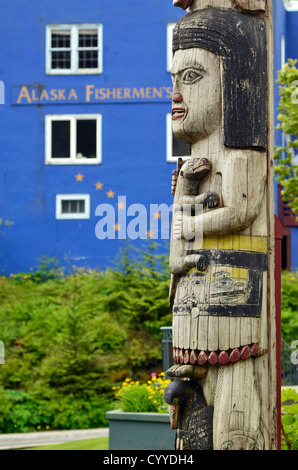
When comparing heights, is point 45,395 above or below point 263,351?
below

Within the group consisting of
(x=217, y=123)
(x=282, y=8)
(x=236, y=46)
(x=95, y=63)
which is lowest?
(x=217, y=123)

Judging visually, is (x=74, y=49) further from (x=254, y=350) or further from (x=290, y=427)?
(x=254, y=350)

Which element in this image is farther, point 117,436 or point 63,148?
point 63,148

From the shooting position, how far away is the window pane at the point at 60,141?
62.6ft

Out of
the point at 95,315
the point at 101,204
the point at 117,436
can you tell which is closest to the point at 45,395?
the point at 95,315

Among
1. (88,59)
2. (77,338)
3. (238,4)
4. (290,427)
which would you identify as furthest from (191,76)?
(88,59)

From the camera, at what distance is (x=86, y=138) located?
1906 cm

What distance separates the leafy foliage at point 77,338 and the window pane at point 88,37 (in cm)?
565

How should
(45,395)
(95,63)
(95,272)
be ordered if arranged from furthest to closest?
1. (95,63)
2. (95,272)
3. (45,395)

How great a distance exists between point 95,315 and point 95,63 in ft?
23.1

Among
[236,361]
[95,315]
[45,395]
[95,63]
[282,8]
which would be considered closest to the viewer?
[236,361]

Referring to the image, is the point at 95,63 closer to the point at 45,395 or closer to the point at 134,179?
the point at 134,179

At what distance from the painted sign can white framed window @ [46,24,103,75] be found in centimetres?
44

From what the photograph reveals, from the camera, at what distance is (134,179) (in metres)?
18.7
